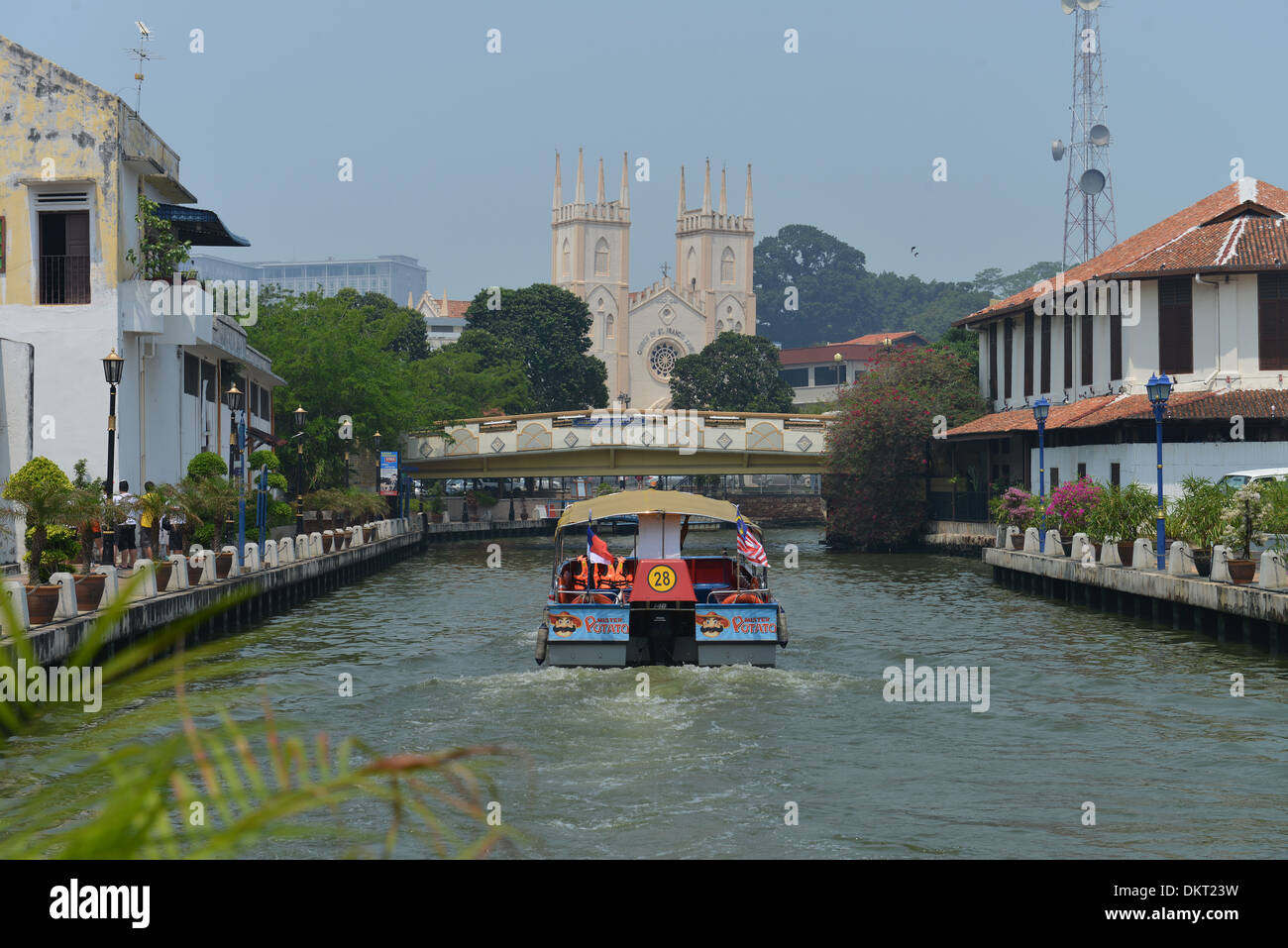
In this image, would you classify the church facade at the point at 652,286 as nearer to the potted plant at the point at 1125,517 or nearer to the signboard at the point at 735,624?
the potted plant at the point at 1125,517

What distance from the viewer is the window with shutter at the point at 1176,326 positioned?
44.6 meters

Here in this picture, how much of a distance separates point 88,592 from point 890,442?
4137 cm

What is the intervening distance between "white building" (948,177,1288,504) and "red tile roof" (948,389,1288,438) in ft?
0.21

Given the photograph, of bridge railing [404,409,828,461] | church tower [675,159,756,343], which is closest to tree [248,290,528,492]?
bridge railing [404,409,828,461]

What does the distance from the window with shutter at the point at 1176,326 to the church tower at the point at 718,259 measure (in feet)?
394

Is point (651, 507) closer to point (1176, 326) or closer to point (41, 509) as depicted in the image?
point (41, 509)

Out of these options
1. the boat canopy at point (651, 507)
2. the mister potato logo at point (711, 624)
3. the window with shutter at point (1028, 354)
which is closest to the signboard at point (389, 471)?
the window with shutter at point (1028, 354)

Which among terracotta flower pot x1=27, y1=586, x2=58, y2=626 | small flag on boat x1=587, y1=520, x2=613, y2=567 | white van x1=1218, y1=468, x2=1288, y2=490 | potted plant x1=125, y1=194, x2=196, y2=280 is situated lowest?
terracotta flower pot x1=27, y1=586, x2=58, y2=626

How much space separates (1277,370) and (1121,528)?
12234mm

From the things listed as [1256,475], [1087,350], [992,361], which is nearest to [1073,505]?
[1256,475]

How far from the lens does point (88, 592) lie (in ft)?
73.0

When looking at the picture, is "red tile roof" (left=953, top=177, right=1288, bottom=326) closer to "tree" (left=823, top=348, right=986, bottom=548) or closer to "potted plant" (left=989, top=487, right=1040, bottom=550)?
A: "potted plant" (left=989, top=487, right=1040, bottom=550)

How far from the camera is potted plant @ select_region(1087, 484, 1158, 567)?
34.1 metres
